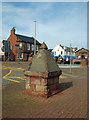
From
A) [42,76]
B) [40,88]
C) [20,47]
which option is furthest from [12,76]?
[20,47]

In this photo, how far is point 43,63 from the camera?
5.07 meters

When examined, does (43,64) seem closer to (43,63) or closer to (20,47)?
(43,63)

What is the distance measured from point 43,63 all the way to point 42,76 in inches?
26.6

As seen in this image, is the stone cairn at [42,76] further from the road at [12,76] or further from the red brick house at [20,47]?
the red brick house at [20,47]

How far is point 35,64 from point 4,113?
242cm

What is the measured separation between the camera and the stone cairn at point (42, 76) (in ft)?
15.5

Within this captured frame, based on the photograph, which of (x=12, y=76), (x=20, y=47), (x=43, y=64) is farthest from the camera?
(x=20, y=47)

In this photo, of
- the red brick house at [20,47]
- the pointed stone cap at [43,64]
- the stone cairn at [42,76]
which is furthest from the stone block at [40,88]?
the red brick house at [20,47]

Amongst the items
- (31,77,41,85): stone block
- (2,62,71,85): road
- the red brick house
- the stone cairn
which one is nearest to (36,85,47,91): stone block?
the stone cairn

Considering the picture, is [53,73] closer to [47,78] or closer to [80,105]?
[47,78]

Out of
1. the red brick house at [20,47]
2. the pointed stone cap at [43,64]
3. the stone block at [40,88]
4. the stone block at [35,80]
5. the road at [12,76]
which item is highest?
the red brick house at [20,47]

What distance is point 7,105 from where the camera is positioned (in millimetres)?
4039

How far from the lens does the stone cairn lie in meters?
4.73

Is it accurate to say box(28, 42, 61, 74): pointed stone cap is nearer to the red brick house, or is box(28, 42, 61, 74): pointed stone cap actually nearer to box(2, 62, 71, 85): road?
box(2, 62, 71, 85): road
